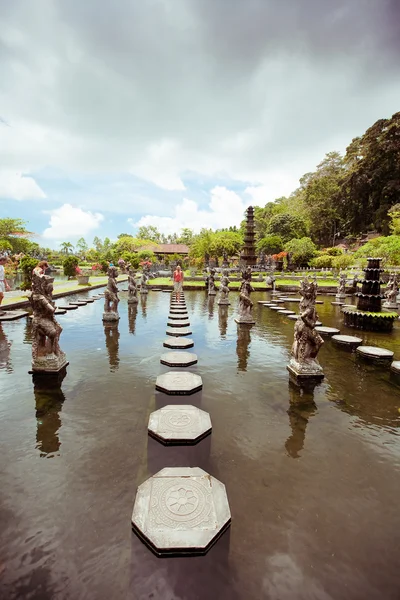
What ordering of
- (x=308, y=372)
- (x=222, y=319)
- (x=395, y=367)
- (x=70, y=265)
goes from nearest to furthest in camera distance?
(x=308, y=372) → (x=395, y=367) → (x=222, y=319) → (x=70, y=265)

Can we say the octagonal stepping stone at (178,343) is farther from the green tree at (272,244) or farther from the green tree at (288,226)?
the green tree at (288,226)

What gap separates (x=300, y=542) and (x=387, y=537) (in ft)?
2.94

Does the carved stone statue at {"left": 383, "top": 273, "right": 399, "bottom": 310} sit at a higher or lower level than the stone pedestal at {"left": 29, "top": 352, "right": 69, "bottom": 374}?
higher

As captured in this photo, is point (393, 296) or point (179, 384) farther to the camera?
point (393, 296)

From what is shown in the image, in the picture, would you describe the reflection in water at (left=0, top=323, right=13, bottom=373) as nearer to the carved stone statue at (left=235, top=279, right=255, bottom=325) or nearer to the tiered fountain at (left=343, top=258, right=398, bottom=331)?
the carved stone statue at (left=235, top=279, right=255, bottom=325)

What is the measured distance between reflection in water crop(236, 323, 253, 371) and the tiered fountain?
15.1 ft

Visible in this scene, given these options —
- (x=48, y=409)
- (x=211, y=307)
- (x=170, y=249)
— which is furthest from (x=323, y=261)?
(x=170, y=249)

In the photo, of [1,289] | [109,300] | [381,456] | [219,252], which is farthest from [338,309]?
[219,252]

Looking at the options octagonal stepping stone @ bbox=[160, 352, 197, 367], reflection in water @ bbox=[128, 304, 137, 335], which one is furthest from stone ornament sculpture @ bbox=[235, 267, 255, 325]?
octagonal stepping stone @ bbox=[160, 352, 197, 367]

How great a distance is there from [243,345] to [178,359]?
274 centimetres

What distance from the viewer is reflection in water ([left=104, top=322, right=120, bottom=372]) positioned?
7.44 meters

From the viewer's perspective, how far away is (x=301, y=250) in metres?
42.2

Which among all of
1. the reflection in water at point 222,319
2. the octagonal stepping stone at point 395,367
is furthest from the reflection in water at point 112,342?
the octagonal stepping stone at point 395,367

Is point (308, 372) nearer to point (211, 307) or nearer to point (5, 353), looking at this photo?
point (5, 353)
